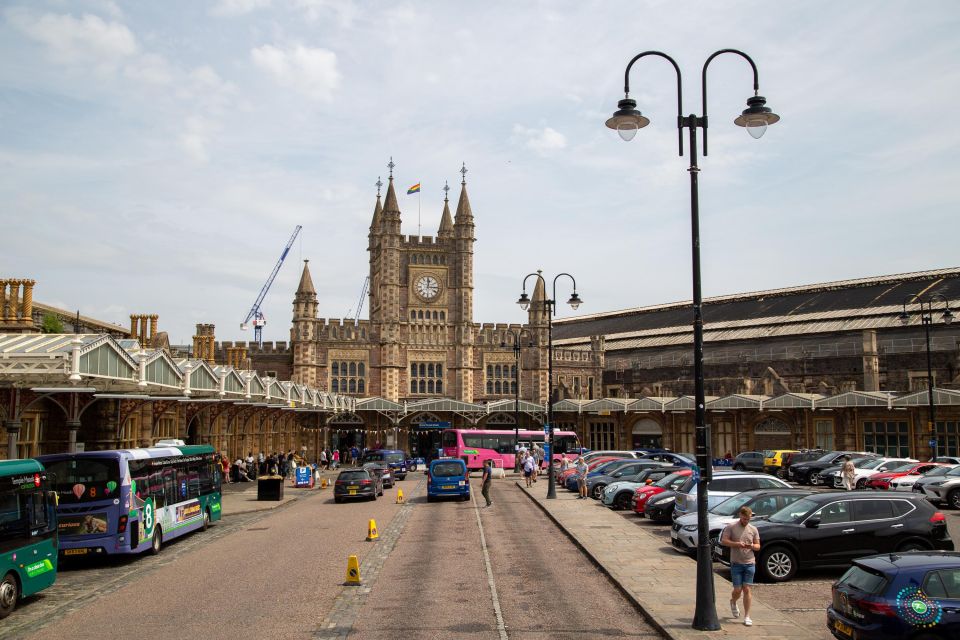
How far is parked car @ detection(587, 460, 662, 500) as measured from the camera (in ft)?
118

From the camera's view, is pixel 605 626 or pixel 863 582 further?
pixel 605 626

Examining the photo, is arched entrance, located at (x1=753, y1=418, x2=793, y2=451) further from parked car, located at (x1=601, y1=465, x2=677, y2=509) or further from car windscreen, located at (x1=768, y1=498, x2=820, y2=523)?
car windscreen, located at (x1=768, y1=498, x2=820, y2=523)

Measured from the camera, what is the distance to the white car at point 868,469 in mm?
34156

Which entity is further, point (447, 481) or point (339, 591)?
point (447, 481)

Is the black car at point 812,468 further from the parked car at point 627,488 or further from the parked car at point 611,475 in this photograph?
the parked car at point 627,488

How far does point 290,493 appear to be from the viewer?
41594 millimetres

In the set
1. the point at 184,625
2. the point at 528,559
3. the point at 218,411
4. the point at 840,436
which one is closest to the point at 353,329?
the point at 218,411

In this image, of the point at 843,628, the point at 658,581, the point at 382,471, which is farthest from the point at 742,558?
the point at 382,471

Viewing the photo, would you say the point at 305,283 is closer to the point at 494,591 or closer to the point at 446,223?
the point at 446,223

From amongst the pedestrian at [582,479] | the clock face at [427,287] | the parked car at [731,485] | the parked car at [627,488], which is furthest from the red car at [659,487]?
the clock face at [427,287]

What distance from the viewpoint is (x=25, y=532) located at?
14.9 m

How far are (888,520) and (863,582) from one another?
6.40m

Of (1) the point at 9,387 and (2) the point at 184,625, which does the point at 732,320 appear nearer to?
(1) the point at 9,387

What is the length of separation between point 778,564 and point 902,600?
647 cm
